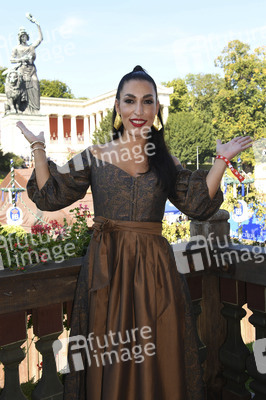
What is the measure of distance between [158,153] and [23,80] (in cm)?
2791

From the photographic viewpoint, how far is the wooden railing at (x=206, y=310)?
2297 millimetres

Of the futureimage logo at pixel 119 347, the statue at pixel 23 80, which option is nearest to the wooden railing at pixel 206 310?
the futureimage logo at pixel 119 347

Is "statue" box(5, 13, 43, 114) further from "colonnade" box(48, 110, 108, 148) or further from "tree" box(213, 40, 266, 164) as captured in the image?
"colonnade" box(48, 110, 108, 148)

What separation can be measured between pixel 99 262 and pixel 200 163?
5019 centimetres

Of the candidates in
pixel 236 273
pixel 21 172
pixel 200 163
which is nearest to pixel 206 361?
pixel 236 273

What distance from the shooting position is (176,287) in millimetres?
2439

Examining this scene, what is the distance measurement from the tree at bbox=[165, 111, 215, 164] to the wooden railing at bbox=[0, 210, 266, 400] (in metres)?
47.1

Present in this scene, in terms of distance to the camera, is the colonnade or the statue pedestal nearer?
the statue pedestal

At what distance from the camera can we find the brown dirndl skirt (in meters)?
2.26

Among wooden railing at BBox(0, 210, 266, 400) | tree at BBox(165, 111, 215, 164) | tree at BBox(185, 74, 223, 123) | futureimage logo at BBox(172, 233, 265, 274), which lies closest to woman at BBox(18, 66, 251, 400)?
wooden railing at BBox(0, 210, 266, 400)

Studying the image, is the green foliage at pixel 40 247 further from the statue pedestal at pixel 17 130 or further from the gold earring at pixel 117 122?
the statue pedestal at pixel 17 130

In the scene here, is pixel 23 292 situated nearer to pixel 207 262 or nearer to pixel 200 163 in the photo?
pixel 207 262

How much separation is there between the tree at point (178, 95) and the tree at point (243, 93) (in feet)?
67.9

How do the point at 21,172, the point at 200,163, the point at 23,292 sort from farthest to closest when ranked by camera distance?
the point at 200,163 → the point at 21,172 → the point at 23,292
